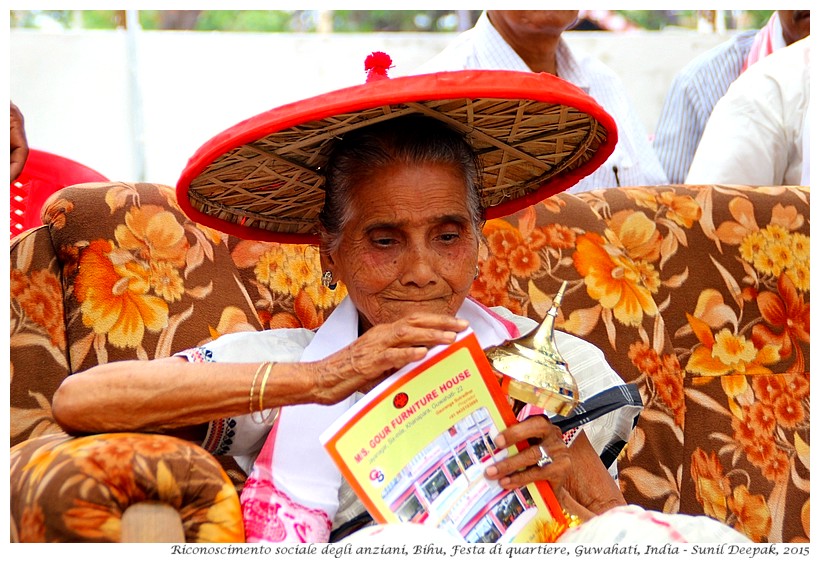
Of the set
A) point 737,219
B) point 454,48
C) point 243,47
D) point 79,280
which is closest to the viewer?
point 79,280

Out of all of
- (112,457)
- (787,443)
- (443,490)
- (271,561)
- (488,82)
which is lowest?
(787,443)

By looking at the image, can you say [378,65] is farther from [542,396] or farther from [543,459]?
[543,459]

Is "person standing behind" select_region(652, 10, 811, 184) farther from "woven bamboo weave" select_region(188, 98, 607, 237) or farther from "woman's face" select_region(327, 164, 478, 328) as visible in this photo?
"woman's face" select_region(327, 164, 478, 328)

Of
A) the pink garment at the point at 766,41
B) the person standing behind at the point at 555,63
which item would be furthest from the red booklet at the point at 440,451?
the pink garment at the point at 766,41

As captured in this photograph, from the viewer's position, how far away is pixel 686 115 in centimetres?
434

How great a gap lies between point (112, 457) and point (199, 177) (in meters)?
0.67

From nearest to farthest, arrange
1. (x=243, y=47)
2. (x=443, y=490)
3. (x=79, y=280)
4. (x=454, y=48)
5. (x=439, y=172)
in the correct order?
1. (x=443, y=490)
2. (x=439, y=172)
3. (x=79, y=280)
4. (x=454, y=48)
5. (x=243, y=47)

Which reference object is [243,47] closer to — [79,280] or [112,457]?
[79,280]

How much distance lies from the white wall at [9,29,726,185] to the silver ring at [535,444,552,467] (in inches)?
137

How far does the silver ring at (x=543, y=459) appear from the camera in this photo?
1765 mm

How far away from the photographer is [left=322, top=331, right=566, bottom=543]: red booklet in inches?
62.9

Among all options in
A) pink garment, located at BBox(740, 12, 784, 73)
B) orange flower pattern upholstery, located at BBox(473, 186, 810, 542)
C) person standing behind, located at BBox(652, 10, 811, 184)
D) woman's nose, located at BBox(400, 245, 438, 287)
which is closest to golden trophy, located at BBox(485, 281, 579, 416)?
woman's nose, located at BBox(400, 245, 438, 287)
